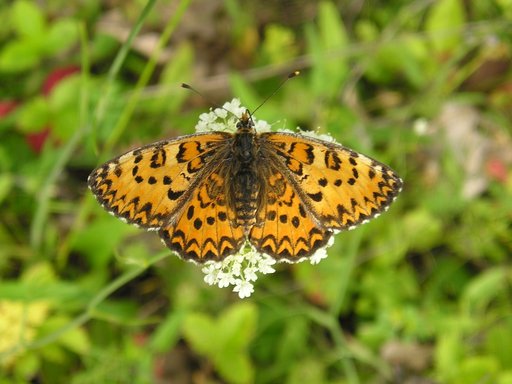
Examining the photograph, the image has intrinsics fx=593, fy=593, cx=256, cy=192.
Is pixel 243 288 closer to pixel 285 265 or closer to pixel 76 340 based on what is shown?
pixel 76 340

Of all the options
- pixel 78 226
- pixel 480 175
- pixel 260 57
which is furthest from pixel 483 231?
pixel 78 226

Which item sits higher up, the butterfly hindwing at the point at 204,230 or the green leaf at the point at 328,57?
the green leaf at the point at 328,57

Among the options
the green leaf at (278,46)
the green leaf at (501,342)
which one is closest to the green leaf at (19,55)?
the green leaf at (278,46)

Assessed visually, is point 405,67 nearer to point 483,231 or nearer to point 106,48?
point 483,231

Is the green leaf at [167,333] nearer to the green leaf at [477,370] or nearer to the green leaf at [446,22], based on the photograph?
the green leaf at [477,370]

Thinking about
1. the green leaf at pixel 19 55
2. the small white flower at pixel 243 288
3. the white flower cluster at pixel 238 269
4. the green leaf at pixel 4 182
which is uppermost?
the green leaf at pixel 19 55

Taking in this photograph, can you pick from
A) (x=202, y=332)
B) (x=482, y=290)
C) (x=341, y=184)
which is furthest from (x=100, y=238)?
(x=482, y=290)
